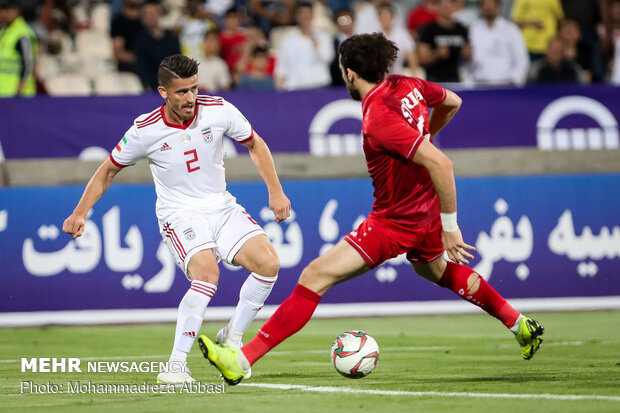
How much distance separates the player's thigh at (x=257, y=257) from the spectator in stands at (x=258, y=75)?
303 inches

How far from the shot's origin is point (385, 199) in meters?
6.91

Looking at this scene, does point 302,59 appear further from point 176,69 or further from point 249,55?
point 176,69

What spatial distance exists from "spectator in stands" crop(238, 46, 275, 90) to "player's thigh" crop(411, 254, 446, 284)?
798 centimetres

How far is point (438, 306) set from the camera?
11.5 m

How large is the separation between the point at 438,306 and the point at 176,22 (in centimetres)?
747

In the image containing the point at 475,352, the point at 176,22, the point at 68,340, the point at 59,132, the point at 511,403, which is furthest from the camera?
the point at 176,22

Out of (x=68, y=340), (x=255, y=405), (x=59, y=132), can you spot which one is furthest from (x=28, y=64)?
(x=255, y=405)

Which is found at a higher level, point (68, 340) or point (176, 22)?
point (176, 22)

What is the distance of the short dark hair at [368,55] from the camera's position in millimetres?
6621

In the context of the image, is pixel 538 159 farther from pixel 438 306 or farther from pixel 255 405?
pixel 255 405

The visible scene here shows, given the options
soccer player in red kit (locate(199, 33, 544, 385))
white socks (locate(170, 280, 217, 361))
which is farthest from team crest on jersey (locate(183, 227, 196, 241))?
soccer player in red kit (locate(199, 33, 544, 385))

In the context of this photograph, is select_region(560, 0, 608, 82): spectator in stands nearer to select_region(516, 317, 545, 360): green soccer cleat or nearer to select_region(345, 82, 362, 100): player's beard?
select_region(516, 317, 545, 360): green soccer cleat

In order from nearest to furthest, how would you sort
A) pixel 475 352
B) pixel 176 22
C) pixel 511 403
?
pixel 511 403 < pixel 475 352 < pixel 176 22

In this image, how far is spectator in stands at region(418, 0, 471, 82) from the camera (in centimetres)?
1522
